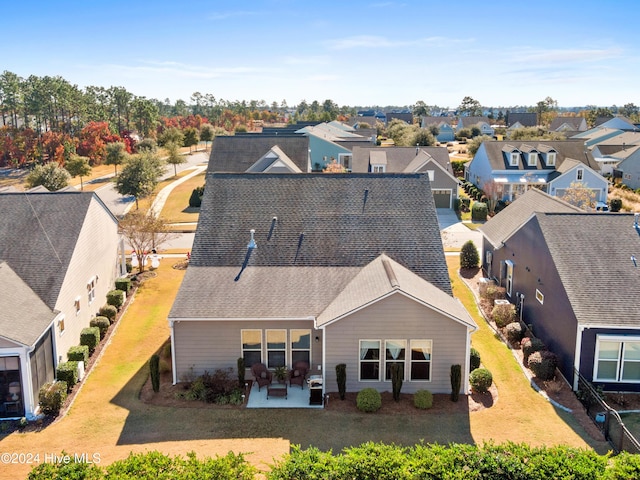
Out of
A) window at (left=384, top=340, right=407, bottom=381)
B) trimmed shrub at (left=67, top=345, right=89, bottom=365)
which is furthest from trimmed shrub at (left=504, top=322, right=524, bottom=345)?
trimmed shrub at (left=67, top=345, right=89, bottom=365)

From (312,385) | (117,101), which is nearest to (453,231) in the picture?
(312,385)

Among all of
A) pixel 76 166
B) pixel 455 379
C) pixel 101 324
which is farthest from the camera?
pixel 76 166

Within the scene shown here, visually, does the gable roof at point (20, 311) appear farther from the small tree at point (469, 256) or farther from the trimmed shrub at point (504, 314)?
the small tree at point (469, 256)

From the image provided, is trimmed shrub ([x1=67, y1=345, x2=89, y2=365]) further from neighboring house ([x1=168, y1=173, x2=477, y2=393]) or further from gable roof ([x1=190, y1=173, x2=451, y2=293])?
gable roof ([x1=190, y1=173, x2=451, y2=293])

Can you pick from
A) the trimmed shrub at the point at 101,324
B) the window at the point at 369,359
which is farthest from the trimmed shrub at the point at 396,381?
the trimmed shrub at the point at 101,324

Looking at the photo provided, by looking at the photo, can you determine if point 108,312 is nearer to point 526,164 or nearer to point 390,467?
point 390,467

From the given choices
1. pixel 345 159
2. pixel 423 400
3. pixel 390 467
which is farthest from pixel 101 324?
pixel 345 159

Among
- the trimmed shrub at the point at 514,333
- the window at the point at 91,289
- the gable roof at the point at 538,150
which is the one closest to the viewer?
the trimmed shrub at the point at 514,333
